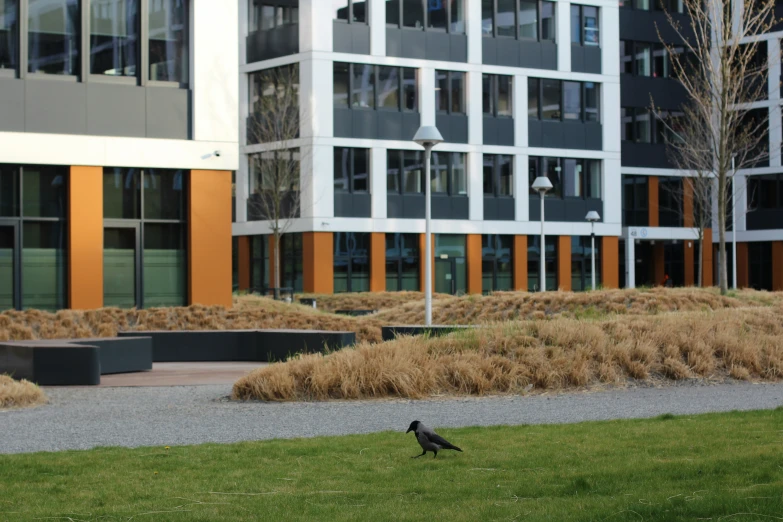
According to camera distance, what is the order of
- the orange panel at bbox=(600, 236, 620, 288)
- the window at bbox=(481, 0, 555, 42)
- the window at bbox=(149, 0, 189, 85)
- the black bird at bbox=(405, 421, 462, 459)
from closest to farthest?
the black bird at bbox=(405, 421, 462, 459) → the window at bbox=(149, 0, 189, 85) → the window at bbox=(481, 0, 555, 42) → the orange panel at bbox=(600, 236, 620, 288)

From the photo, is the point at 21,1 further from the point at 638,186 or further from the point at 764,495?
the point at 638,186

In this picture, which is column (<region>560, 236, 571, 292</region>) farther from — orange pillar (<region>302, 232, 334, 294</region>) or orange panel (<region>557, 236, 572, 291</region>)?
orange pillar (<region>302, 232, 334, 294</region>)

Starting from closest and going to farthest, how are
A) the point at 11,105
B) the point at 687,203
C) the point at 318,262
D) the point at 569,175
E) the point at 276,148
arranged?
the point at 11,105, the point at 276,148, the point at 318,262, the point at 569,175, the point at 687,203

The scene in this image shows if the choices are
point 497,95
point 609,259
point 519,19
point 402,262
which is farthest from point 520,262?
point 519,19

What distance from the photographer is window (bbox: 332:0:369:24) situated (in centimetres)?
4853

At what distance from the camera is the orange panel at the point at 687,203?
59906 millimetres

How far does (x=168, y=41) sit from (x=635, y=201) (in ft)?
120

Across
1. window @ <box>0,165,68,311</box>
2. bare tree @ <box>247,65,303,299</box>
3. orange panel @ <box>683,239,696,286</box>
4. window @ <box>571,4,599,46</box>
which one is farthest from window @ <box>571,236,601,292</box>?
window @ <box>0,165,68,311</box>

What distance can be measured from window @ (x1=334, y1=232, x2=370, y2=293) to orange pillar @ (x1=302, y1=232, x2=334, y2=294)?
341 mm

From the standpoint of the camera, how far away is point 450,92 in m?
51.1

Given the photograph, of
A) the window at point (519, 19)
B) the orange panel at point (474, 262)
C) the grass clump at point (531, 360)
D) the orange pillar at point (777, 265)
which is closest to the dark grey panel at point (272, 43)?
the window at point (519, 19)

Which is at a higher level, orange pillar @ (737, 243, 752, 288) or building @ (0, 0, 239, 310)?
building @ (0, 0, 239, 310)

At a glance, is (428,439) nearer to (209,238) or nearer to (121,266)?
(121,266)

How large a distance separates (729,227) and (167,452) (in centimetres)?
5702
